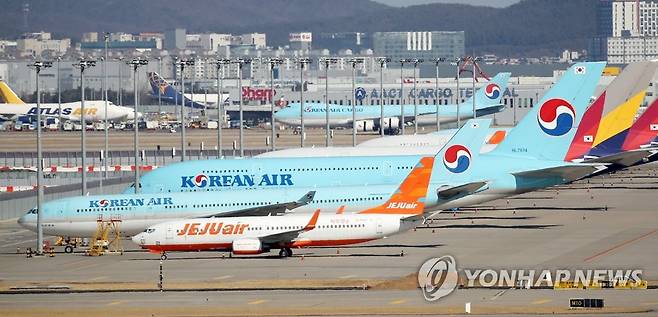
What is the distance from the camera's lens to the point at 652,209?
93688mm

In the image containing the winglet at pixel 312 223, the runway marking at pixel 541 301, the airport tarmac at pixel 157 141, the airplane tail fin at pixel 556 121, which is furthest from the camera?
the airport tarmac at pixel 157 141

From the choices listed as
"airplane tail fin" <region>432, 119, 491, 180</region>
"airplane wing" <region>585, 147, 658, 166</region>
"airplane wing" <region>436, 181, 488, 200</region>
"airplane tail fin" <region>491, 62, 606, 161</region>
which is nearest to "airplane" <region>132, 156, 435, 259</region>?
"airplane wing" <region>436, 181, 488, 200</region>

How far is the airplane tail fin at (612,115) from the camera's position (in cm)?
8538

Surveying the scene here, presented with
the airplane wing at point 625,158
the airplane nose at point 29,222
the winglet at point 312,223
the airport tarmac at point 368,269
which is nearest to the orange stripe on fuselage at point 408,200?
the airport tarmac at point 368,269

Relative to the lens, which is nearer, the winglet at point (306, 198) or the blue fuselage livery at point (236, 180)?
the winglet at point (306, 198)

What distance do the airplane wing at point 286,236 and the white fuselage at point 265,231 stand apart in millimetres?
81

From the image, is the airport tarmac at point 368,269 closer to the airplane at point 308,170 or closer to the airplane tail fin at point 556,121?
the airplane at point 308,170

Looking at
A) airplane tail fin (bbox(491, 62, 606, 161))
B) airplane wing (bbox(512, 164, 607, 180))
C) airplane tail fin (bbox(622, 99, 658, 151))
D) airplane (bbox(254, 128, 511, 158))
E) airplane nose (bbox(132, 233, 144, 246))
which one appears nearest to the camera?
airplane nose (bbox(132, 233, 144, 246))

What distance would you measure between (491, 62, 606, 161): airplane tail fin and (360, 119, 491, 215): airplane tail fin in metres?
2.80

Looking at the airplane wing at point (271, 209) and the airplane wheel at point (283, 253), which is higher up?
the airplane wing at point (271, 209)

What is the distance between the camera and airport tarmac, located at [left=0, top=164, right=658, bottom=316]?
53.2 metres

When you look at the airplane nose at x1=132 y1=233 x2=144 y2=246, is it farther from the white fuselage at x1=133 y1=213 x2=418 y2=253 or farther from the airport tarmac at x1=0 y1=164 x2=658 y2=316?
the airport tarmac at x1=0 y1=164 x2=658 y2=316

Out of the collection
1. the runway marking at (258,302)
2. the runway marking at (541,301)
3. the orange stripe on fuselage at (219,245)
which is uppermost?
the orange stripe on fuselage at (219,245)

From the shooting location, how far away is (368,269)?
64125 millimetres
